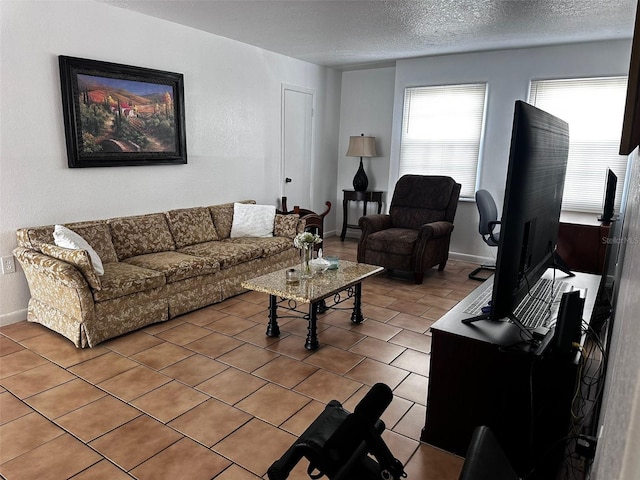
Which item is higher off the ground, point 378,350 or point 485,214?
point 485,214

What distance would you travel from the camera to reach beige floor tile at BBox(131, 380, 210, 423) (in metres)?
2.32

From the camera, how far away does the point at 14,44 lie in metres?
3.18

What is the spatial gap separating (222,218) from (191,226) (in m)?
0.42

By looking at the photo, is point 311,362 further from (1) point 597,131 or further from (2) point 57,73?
(1) point 597,131

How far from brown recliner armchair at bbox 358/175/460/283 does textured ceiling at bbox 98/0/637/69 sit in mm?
1565

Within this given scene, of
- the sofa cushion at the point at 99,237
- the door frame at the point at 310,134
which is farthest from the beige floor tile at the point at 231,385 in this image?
the door frame at the point at 310,134

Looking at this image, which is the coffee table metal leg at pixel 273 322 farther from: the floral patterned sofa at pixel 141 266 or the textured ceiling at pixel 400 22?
the textured ceiling at pixel 400 22

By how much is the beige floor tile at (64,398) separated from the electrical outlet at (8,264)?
51.1 inches

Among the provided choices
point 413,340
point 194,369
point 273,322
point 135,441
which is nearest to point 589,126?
point 413,340

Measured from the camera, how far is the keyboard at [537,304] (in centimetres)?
189

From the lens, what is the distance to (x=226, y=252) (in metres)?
4.05

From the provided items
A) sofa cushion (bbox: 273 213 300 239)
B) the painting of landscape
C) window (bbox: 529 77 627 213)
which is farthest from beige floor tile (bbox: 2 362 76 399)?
window (bbox: 529 77 627 213)

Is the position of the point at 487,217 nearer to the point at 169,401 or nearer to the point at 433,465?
the point at 433,465

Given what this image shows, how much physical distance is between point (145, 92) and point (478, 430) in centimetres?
406
